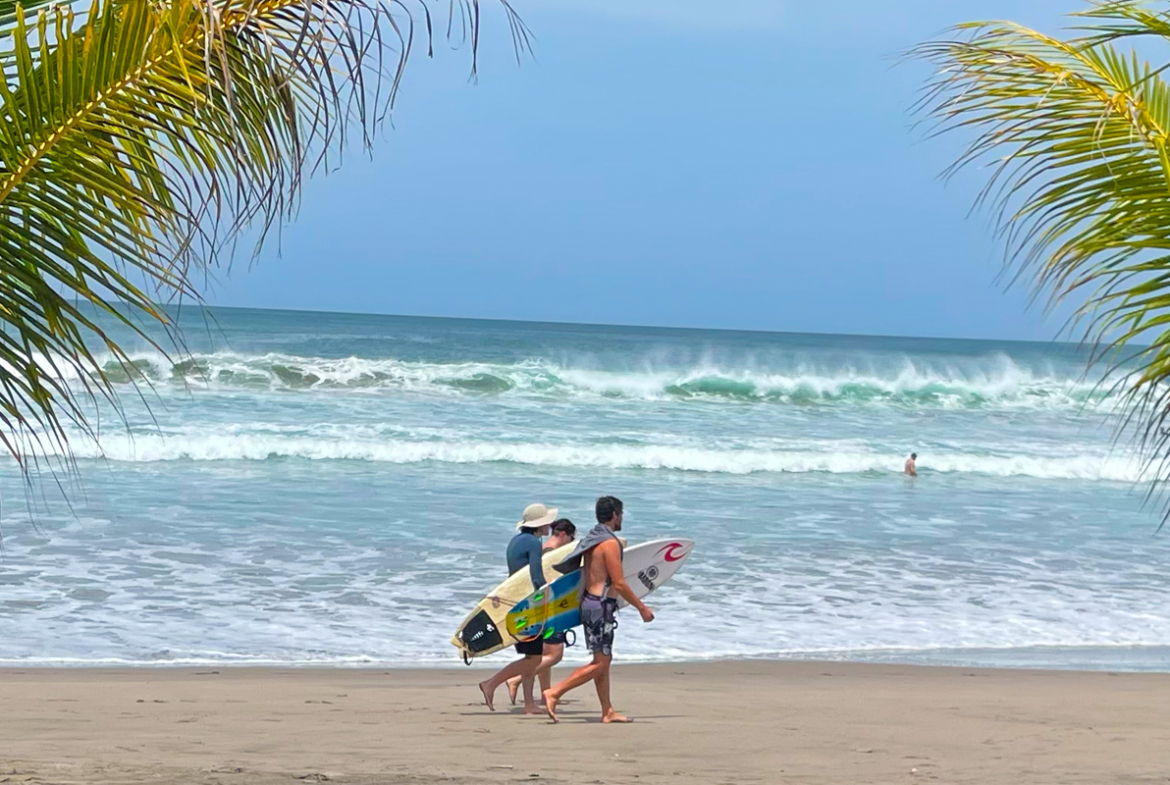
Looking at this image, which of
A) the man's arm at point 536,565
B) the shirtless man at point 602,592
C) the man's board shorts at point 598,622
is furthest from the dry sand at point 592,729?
the man's arm at point 536,565

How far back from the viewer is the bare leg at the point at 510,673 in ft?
24.2

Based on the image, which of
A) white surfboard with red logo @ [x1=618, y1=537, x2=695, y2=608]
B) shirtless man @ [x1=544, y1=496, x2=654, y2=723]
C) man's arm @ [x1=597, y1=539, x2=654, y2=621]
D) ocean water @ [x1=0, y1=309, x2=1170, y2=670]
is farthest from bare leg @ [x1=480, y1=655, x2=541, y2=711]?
ocean water @ [x1=0, y1=309, x2=1170, y2=670]

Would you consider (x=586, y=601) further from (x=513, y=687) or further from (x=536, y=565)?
(x=513, y=687)

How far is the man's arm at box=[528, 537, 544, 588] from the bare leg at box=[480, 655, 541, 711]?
47 cm

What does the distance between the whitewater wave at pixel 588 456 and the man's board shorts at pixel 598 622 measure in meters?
13.8

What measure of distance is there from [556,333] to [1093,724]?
67433mm

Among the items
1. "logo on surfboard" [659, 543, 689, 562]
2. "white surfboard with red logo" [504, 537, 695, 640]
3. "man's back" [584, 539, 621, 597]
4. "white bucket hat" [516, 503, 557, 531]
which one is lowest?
"white surfboard with red logo" [504, 537, 695, 640]

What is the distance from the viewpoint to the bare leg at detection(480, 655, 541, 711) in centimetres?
736

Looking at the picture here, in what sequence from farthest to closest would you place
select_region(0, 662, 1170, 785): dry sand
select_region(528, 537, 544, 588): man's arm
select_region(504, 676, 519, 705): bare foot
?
1. select_region(504, 676, 519, 705): bare foot
2. select_region(528, 537, 544, 588): man's arm
3. select_region(0, 662, 1170, 785): dry sand

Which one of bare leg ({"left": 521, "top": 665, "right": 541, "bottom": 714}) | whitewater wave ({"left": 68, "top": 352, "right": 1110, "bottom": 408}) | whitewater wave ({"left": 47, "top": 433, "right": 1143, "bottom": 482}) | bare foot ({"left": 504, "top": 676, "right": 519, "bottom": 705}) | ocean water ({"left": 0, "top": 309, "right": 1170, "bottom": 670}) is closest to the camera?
bare leg ({"left": 521, "top": 665, "right": 541, "bottom": 714})

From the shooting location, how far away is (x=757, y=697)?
7922mm

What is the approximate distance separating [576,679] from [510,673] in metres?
0.58

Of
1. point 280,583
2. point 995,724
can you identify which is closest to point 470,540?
point 280,583

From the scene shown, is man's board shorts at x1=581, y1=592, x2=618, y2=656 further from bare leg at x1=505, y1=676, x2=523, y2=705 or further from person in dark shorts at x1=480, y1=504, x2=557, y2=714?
bare leg at x1=505, y1=676, x2=523, y2=705
